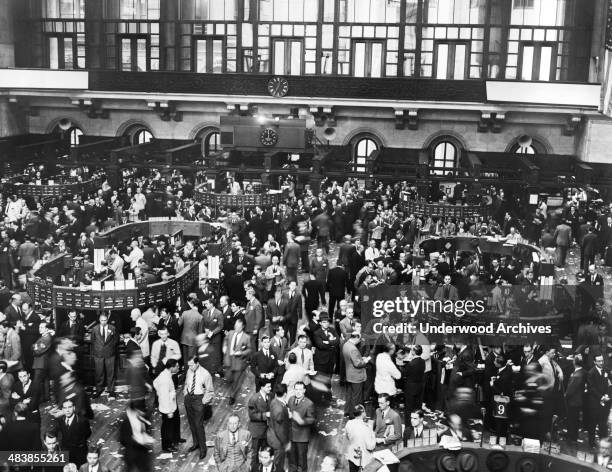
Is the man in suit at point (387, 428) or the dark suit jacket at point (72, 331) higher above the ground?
the dark suit jacket at point (72, 331)

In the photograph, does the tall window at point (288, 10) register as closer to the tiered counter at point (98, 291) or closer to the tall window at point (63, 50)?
the tall window at point (63, 50)

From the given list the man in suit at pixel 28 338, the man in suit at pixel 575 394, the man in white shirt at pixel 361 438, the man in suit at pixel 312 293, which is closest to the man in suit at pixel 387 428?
the man in white shirt at pixel 361 438

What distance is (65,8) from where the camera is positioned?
36.2 m

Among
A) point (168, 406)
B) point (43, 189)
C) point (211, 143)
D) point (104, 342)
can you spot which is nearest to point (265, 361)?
point (168, 406)

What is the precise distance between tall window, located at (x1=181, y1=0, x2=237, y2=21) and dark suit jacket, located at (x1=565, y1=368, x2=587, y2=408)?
2644 cm

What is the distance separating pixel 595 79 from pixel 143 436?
86.6 feet

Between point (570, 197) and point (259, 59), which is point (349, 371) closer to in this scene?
point (570, 197)

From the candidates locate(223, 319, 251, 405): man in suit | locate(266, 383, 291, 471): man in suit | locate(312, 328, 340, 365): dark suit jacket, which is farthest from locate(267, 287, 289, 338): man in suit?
locate(266, 383, 291, 471): man in suit

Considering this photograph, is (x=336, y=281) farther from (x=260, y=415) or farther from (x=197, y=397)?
(x=260, y=415)

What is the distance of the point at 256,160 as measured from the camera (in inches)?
1256

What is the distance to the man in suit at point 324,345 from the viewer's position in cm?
1344

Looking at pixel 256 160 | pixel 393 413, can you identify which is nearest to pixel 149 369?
pixel 393 413

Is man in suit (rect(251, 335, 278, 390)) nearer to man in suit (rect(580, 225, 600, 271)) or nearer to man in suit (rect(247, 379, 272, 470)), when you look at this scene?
man in suit (rect(247, 379, 272, 470))

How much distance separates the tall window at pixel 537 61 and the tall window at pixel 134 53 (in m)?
15.4
